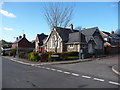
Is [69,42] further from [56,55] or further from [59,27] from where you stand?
[56,55]

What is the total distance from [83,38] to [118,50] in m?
13.9

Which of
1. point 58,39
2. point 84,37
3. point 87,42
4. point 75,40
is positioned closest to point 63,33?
point 58,39

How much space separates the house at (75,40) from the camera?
29203 mm

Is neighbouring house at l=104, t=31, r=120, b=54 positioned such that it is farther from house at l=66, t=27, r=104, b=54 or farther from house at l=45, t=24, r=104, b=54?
house at l=66, t=27, r=104, b=54

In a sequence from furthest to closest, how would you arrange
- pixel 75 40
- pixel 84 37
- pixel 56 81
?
pixel 84 37 < pixel 75 40 < pixel 56 81

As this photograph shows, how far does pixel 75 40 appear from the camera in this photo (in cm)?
2988

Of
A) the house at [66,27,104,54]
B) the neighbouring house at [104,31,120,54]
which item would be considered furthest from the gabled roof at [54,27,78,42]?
the neighbouring house at [104,31,120,54]

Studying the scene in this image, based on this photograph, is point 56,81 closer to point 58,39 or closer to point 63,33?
point 58,39

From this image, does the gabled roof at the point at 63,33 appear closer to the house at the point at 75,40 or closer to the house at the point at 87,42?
the house at the point at 75,40

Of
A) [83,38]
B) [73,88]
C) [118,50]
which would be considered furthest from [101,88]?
[118,50]

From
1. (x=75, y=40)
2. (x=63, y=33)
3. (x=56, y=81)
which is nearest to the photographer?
(x=56, y=81)

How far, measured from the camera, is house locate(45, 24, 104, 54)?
29.2m

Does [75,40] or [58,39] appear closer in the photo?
[75,40]

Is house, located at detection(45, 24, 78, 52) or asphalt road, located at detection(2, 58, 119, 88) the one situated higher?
house, located at detection(45, 24, 78, 52)
